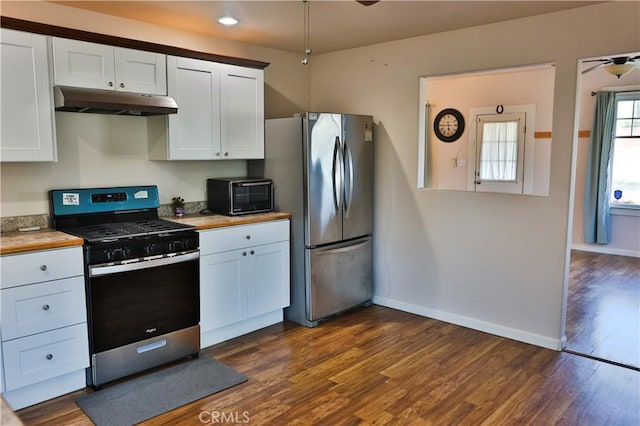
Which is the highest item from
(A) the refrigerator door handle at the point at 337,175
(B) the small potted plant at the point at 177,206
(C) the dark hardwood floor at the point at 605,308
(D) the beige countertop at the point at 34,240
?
(A) the refrigerator door handle at the point at 337,175

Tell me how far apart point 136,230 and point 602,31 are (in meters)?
3.37

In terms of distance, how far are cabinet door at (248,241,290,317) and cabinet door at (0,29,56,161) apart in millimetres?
1629

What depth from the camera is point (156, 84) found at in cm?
338

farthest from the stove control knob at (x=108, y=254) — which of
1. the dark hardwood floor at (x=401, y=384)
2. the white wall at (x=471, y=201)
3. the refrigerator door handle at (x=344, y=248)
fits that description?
the white wall at (x=471, y=201)

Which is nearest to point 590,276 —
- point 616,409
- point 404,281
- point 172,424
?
point 404,281

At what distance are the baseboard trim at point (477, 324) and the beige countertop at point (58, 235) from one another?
1.45 metres

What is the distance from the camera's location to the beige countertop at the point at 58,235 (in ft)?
8.46

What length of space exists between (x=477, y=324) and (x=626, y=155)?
4.36m

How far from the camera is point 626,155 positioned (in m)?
6.61

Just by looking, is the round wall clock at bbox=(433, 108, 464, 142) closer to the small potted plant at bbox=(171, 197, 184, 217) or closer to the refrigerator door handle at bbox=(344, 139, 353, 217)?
the refrigerator door handle at bbox=(344, 139, 353, 217)

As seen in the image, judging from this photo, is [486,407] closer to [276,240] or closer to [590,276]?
[276,240]

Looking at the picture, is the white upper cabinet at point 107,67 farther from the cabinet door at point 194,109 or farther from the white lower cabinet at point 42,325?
the white lower cabinet at point 42,325

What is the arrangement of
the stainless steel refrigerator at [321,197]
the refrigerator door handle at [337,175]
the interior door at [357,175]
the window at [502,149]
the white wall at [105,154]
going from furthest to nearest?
the window at [502,149] < the interior door at [357,175] < the refrigerator door handle at [337,175] < the stainless steel refrigerator at [321,197] < the white wall at [105,154]

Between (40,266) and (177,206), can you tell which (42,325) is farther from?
(177,206)
